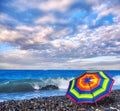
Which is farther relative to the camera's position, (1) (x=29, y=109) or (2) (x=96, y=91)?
(1) (x=29, y=109)

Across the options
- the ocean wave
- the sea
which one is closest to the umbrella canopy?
the sea

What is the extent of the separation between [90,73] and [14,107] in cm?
454

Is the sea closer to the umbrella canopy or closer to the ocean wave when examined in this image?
the ocean wave

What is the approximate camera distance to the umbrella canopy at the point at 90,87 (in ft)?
37.0

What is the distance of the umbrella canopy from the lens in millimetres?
11266

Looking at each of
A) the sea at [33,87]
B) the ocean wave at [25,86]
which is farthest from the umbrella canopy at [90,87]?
the ocean wave at [25,86]

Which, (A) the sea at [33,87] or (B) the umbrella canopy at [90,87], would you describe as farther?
(A) the sea at [33,87]

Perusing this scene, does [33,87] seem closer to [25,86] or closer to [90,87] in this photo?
[25,86]

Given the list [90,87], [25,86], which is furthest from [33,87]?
[90,87]

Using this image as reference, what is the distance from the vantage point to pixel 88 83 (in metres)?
11.6

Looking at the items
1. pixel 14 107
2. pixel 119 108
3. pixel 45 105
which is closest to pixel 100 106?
pixel 119 108

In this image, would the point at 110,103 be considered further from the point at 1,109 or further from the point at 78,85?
the point at 1,109

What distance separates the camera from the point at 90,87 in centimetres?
1142

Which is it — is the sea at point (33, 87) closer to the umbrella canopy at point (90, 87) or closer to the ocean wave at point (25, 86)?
the ocean wave at point (25, 86)
